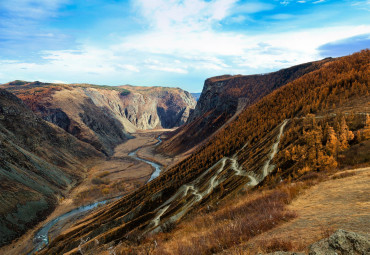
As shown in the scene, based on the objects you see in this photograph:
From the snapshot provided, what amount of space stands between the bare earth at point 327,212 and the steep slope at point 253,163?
8.54 metres

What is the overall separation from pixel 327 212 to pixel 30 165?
318 feet

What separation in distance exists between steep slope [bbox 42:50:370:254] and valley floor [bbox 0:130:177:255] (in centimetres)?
997

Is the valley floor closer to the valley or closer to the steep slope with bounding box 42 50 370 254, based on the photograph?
the valley

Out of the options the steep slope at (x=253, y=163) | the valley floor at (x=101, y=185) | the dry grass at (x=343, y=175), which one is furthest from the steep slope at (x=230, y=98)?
the dry grass at (x=343, y=175)

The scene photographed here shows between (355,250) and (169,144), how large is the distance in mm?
152869

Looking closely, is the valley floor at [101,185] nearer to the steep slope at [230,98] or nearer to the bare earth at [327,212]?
the steep slope at [230,98]

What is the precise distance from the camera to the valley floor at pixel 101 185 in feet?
169

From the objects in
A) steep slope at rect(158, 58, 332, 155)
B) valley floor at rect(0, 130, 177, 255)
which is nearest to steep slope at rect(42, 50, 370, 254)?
valley floor at rect(0, 130, 177, 255)

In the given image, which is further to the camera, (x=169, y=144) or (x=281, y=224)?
(x=169, y=144)

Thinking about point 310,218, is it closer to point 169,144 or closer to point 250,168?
point 250,168

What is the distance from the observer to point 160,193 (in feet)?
169

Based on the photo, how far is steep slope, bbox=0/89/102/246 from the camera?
56.0 m

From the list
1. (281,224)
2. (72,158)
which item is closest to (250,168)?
(281,224)

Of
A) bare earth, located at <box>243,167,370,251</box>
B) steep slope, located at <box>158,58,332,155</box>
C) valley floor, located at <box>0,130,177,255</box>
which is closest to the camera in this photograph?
bare earth, located at <box>243,167,370,251</box>
